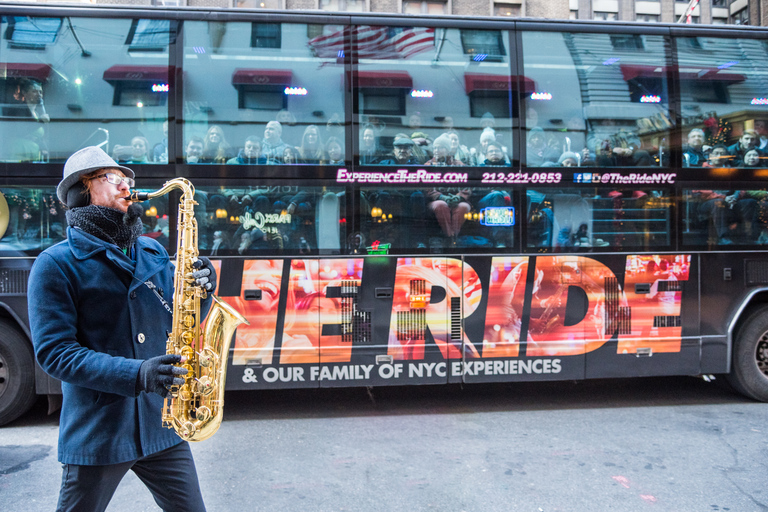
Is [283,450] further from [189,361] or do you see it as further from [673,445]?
[673,445]

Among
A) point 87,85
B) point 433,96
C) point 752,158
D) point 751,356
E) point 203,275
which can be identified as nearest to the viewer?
point 203,275

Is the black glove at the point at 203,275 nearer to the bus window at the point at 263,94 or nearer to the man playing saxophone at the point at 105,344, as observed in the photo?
the man playing saxophone at the point at 105,344

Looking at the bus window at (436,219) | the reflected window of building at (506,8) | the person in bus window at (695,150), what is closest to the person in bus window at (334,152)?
the bus window at (436,219)

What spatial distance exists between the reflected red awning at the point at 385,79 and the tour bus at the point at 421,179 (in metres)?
0.02

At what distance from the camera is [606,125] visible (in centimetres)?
595

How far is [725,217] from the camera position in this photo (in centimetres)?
604

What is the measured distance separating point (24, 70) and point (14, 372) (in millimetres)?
3082

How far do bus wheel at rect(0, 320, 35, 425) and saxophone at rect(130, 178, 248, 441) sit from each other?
382 cm

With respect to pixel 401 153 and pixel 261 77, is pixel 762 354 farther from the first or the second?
pixel 261 77

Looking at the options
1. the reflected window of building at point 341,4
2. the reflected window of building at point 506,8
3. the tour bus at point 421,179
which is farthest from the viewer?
the reflected window of building at point 506,8

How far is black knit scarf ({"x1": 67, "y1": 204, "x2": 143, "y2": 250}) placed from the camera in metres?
2.26

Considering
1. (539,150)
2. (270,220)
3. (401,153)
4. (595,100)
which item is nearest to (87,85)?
(270,220)

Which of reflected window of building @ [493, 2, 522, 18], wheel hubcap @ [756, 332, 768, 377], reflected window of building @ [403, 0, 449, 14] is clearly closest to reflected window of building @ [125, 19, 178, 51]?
wheel hubcap @ [756, 332, 768, 377]

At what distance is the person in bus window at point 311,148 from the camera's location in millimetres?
5531
